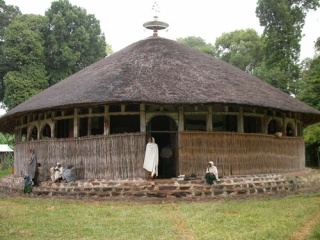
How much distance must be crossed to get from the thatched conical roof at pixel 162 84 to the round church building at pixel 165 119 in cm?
3

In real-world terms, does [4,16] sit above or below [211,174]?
above

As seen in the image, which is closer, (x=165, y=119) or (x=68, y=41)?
(x=165, y=119)

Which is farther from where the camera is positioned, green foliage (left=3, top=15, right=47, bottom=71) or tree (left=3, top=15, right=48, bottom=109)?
green foliage (left=3, top=15, right=47, bottom=71)

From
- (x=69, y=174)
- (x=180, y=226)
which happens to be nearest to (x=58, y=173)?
(x=69, y=174)

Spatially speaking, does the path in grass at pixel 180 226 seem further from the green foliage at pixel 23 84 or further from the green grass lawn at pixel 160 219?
the green foliage at pixel 23 84

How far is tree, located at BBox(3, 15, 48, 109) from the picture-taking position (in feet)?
101

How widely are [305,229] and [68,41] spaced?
90.5ft

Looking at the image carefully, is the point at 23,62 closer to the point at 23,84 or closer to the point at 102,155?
the point at 23,84

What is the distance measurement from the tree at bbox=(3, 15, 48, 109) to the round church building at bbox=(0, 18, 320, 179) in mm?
13349

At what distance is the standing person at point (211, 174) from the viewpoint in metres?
13.7

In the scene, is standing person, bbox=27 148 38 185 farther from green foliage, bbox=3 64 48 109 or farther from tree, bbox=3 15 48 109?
tree, bbox=3 15 48 109

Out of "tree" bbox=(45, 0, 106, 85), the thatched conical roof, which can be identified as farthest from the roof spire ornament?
"tree" bbox=(45, 0, 106, 85)

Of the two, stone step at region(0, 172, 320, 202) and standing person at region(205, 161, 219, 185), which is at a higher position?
standing person at region(205, 161, 219, 185)

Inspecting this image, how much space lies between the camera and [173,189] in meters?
13.5
